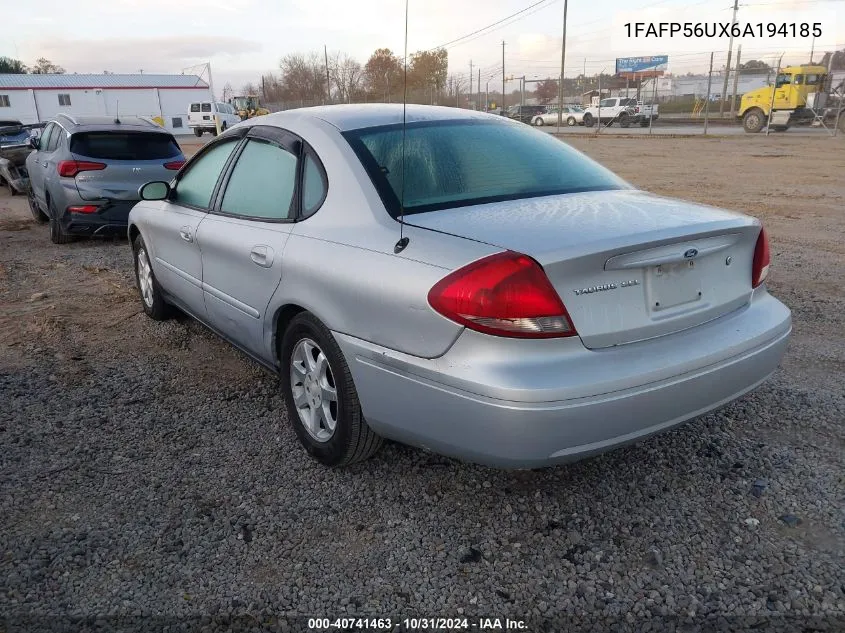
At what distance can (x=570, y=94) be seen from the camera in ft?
191

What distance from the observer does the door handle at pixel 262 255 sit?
10.3 feet

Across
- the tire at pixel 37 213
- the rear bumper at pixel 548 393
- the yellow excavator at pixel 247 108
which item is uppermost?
the yellow excavator at pixel 247 108

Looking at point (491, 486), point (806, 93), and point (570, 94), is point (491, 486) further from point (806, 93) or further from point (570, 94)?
point (570, 94)

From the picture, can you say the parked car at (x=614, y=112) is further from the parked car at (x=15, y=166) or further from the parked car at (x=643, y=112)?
the parked car at (x=15, y=166)

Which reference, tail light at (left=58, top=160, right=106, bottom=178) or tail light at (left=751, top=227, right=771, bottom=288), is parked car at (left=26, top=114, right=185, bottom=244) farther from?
tail light at (left=751, top=227, right=771, bottom=288)

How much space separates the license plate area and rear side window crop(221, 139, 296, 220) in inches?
65.2

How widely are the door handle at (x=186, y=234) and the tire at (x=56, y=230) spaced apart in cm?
487

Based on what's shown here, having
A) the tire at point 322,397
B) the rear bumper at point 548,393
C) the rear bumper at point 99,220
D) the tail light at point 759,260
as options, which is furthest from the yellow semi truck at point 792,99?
the tire at point 322,397

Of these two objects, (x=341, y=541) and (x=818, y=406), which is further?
(x=818, y=406)

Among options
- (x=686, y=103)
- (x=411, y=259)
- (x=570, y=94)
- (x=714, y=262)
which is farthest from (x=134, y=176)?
(x=570, y=94)

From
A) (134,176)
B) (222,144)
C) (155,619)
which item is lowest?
(155,619)

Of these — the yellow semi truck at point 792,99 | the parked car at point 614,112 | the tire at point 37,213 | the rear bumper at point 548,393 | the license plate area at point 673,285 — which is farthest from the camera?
the parked car at point 614,112

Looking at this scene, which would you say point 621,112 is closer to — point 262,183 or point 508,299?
point 262,183

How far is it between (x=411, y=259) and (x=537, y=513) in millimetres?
1172
